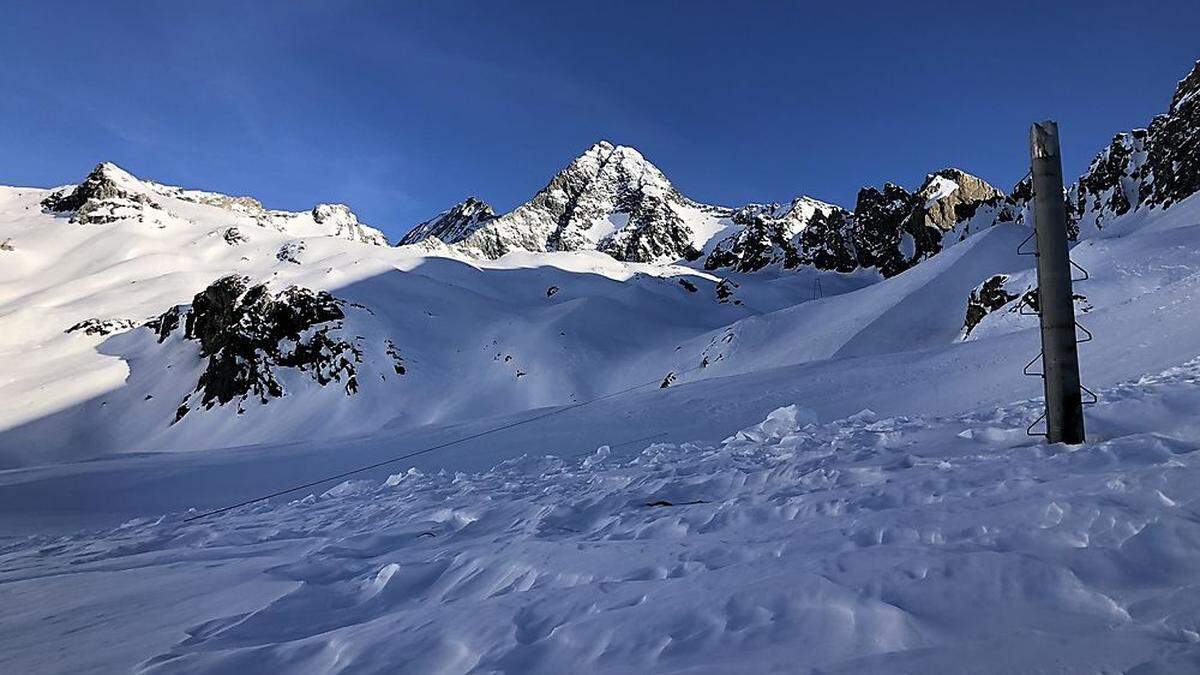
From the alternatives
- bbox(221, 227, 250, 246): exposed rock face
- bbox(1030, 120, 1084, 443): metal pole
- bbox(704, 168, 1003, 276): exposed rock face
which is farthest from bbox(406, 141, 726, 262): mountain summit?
bbox(1030, 120, 1084, 443): metal pole

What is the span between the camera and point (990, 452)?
5.92 m

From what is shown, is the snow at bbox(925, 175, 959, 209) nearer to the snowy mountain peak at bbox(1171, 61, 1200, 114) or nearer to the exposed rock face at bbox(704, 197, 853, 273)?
the exposed rock face at bbox(704, 197, 853, 273)

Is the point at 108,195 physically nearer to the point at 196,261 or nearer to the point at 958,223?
the point at 196,261

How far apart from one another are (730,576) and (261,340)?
128ft

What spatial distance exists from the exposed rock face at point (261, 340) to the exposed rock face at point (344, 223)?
127667 mm

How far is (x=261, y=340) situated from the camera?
3594 centimetres

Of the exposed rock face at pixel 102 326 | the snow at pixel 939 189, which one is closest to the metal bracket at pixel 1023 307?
the exposed rock face at pixel 102 326

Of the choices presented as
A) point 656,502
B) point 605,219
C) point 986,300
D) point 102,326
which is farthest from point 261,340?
point 605,219

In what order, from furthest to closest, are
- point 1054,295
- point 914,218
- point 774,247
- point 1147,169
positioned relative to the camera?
point 774,247 < point 914,218 < point 1147,169 < point 1054,295

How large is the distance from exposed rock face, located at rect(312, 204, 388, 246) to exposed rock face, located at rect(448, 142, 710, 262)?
28945mm

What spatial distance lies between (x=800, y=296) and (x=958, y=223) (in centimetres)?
4177

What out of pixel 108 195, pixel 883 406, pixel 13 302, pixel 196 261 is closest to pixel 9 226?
pixel 108 195

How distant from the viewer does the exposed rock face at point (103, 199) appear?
85.1 meters

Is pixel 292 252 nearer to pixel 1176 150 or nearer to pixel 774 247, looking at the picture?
pixel 774 247
